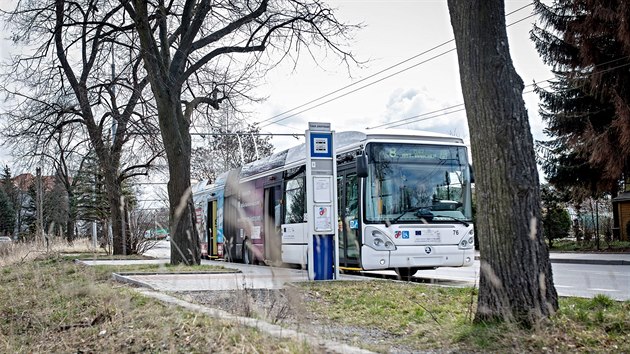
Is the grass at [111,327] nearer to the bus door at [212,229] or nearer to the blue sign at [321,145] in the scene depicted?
the blue sign at [321,145]

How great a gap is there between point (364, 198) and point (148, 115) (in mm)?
11128

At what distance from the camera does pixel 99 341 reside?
670 centimetres

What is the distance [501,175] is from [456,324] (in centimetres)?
141

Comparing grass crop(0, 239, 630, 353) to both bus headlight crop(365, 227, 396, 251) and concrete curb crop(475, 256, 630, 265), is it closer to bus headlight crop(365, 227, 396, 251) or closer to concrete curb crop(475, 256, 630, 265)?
bus headlight crop(365, 227, 396, 251)

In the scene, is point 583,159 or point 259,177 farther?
point 583,159

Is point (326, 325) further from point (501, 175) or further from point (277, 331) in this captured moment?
point (501, 175)

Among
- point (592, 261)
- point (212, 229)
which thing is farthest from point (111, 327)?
point (212, 229)

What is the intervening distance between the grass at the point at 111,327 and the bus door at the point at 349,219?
598 centimetres

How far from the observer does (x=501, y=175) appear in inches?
249

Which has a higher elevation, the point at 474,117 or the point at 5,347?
the point at 474,117

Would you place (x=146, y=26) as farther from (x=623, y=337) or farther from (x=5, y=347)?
(x=623, y=337)

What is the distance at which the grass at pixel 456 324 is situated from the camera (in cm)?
530

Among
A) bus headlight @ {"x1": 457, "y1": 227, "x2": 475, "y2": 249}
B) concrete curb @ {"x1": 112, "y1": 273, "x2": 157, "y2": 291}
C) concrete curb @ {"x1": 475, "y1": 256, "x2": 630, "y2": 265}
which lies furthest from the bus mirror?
concrete curb @ {"x1": 475, "y1": 256, "x2": 630, "y2": 265}

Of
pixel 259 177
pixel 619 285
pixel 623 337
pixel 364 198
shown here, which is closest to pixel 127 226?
pixel 259 177
